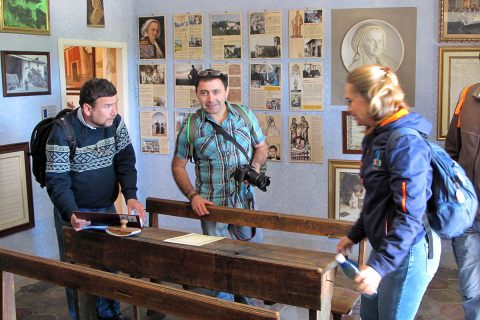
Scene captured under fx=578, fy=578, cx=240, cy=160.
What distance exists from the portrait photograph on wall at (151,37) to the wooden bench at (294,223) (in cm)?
246

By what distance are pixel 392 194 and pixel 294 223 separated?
1304 mm

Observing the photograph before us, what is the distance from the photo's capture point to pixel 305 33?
5199 mm

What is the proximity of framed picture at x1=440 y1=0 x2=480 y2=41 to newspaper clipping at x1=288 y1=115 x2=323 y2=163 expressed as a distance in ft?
4.25

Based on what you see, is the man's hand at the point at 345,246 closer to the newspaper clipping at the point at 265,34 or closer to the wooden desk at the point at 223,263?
the wooden desk at the point at 223,263

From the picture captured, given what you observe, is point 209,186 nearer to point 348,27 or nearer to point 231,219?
point 231,219

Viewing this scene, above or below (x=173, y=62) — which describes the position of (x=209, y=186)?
below

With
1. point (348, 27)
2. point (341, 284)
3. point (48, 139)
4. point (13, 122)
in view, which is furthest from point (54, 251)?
point (348, 27)

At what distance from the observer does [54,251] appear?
517 cm

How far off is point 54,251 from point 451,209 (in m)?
3.93

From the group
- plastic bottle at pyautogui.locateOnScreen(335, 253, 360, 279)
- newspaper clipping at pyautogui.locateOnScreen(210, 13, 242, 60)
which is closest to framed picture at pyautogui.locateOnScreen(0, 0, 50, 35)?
newspaper clipping at pyautogui.locateOnScreen(210, 13, 242, 60)

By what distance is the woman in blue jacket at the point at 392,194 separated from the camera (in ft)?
6.72

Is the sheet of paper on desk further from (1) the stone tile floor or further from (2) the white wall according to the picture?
(2) the white wall

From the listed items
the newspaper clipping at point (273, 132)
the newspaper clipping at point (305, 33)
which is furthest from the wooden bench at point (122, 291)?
the newspaper clipping at point (305, 33)

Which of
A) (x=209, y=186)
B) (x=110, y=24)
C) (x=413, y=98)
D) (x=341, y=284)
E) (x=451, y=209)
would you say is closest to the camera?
(x=451, y=209)
